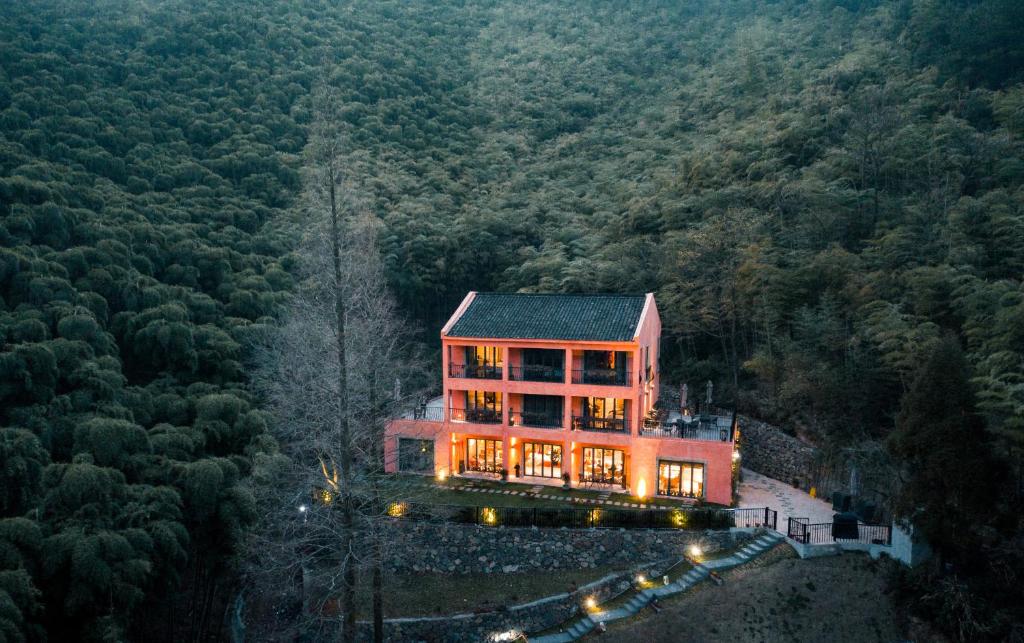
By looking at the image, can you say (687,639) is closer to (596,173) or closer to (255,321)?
(255,321)

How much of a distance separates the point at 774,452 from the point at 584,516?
9.96 meters

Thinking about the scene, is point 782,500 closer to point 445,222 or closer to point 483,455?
point 483,455

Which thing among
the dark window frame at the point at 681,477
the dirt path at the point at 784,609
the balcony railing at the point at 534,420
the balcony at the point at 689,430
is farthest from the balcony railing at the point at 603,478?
the dirt path at the point at 784,609

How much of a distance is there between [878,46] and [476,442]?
40584mm

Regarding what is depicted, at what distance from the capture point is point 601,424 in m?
24.6

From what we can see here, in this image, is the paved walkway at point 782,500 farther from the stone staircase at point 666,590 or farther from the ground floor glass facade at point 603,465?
the ground floor glass facade at point 603,465

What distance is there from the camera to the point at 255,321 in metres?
27.4

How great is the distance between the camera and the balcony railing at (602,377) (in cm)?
2433

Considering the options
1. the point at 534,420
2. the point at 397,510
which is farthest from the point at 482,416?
the point at 397,510

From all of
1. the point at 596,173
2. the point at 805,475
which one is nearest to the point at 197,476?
the point at 805,475

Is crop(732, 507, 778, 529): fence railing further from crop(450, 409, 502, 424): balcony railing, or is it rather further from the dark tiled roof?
crop(450, 409, 502, 424): balcony railing

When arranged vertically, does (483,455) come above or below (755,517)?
above

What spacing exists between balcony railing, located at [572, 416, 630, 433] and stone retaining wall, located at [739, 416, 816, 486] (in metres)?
→ 6.61

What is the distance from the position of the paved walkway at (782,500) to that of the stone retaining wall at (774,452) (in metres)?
0.45
